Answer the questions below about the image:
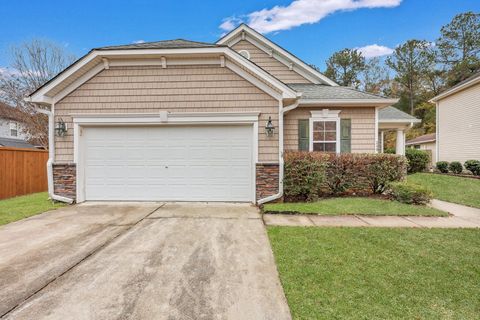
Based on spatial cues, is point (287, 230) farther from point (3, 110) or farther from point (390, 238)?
point (3, 110)

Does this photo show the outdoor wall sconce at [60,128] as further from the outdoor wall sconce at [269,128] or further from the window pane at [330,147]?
the window pane at [330,147]

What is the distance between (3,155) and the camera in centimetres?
795

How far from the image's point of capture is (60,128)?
684 centimetres

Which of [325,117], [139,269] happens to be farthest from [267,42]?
[139,269]

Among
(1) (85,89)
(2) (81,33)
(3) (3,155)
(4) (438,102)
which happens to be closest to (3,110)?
(2) (81,33)

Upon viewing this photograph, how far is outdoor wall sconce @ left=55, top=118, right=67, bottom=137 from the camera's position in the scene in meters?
6.85

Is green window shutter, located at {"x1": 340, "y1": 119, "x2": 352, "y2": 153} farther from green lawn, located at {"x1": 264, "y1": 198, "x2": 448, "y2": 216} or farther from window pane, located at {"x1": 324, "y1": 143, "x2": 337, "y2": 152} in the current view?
green lawn, located at {"x1": 264, "y1": 198, "x2": 448, "y2": 216}

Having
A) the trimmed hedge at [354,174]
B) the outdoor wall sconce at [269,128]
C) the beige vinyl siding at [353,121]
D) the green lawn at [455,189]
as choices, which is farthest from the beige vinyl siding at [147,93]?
the green lawn at [455,189]

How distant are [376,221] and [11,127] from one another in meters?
31.3

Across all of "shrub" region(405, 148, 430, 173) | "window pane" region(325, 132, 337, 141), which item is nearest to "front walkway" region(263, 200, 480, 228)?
"window pane" region(325, 132, 337, 141)

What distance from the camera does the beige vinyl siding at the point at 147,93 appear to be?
22.6 feet

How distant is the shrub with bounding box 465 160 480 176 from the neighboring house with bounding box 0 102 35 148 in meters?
29.4

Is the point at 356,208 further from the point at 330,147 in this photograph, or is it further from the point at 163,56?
the point at 163,56

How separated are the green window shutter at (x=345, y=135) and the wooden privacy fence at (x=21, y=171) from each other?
11445 mm
